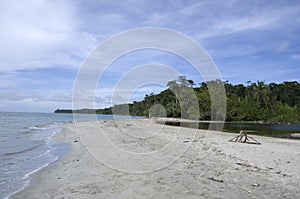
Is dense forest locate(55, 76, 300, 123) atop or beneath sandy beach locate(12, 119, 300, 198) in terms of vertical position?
atop

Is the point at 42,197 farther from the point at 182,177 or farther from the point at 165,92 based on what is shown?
the point at 165,92

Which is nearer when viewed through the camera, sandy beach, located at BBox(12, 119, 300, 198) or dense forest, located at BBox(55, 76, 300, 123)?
sandy beach, located at BBox(12, 119, 300, 198)

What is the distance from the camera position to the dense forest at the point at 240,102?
317 feet

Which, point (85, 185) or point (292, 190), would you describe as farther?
point (85, 185)

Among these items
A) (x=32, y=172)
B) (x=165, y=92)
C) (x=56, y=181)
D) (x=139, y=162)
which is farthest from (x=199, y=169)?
(x=165, y=92)

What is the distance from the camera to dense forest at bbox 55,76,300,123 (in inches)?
3802

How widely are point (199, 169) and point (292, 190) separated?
3.68 meters

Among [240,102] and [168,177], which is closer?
[168,177]

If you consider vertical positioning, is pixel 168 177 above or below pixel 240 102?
below

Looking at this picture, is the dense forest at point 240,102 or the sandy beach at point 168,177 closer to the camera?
the sandy beach at point 168,177

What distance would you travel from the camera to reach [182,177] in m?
9.83

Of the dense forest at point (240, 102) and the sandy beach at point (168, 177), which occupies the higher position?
the dense forest at point (240, 102)

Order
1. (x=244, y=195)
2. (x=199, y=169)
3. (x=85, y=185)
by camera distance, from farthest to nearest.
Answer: (x=199, y=169) < (x=85, y=185) < (x=244, y=195)

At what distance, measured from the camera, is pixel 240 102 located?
10619cm
